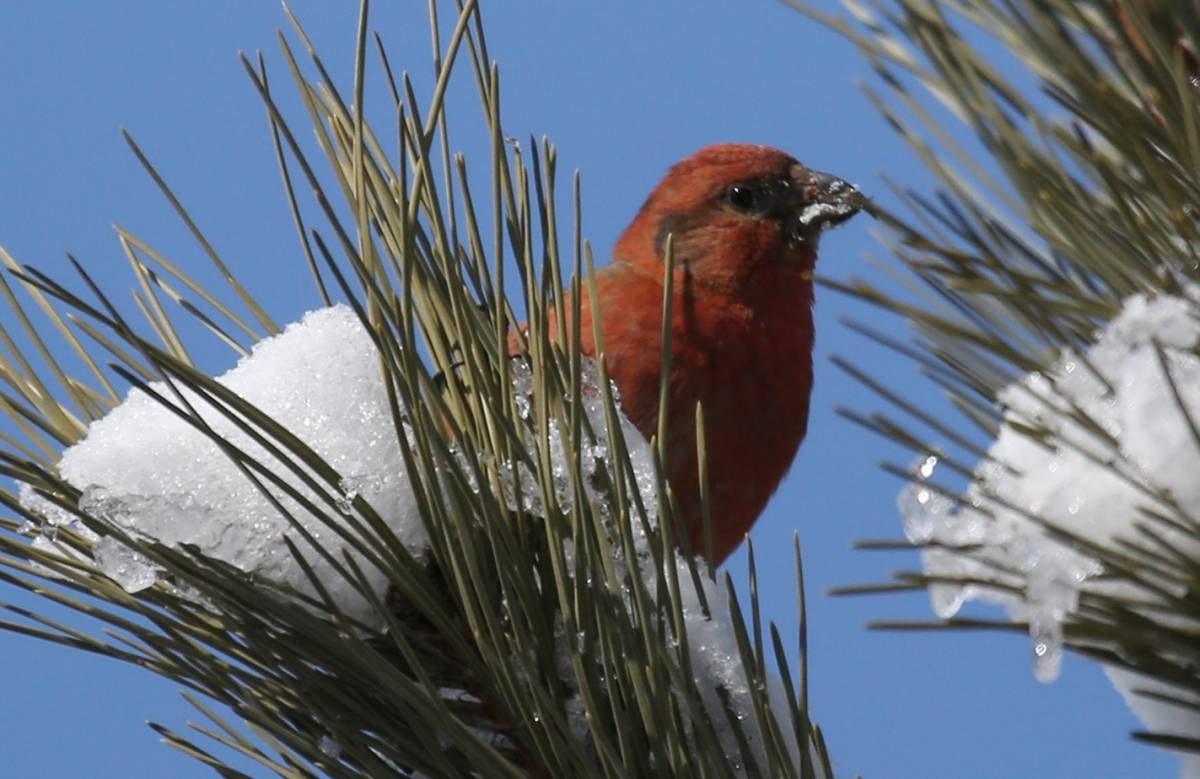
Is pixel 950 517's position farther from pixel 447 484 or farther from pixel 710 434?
pixel 710 434

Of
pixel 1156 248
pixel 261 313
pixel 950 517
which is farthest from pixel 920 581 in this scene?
pixel 261 313

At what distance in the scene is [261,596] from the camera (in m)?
1.14

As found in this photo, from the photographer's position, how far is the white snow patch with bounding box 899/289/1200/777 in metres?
0.79

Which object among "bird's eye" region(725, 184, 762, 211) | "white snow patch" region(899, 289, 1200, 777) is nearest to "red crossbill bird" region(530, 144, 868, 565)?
"bird's eye" region(725, 184, 762, 211)

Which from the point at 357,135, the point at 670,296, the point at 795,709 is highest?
the point at 357,135

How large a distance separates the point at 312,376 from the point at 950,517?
2.21 ft

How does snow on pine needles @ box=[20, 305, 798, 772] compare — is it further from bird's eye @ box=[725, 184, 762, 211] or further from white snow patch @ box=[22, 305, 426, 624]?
bird's eye @ box=[725, 184, 762, 211]

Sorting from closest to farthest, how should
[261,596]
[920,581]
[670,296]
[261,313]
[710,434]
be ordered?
[920,581]
[670,296]
[261,596]
[261,313]
[710,434]

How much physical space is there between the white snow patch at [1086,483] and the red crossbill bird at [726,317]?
116 centimetres

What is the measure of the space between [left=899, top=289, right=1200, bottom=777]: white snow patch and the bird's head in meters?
1.83

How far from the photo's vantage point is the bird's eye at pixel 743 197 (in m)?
2.84

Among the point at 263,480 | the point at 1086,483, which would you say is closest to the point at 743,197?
the point at 263,480

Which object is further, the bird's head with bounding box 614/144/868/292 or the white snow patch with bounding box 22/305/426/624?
the bird's head with bounding box 614/144/868/292

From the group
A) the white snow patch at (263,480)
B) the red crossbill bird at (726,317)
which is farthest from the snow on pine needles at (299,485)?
the red crossbill bird at (726,317)
